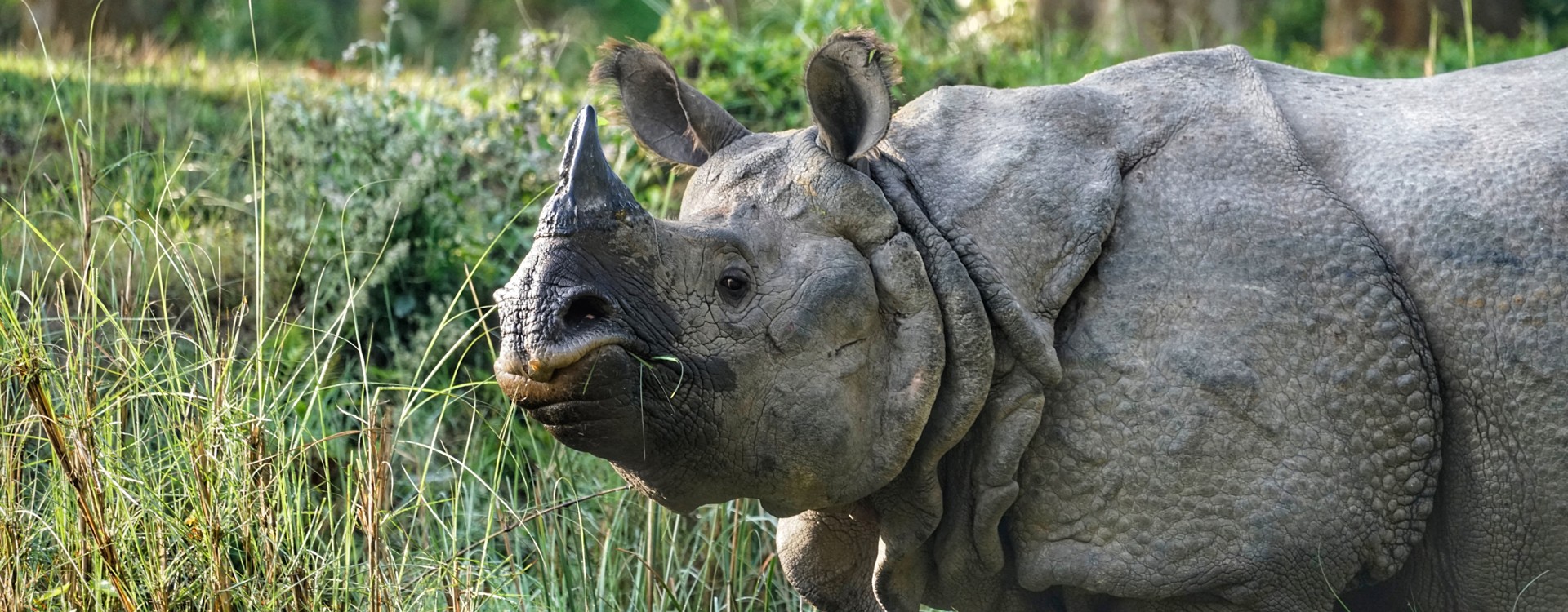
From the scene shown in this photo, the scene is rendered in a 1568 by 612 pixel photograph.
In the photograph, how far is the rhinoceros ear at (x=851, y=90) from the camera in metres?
3.47

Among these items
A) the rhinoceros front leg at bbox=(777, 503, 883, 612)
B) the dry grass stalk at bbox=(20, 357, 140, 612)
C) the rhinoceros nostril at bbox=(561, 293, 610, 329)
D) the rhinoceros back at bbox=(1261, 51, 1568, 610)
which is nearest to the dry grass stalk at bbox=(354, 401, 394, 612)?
the dry grass stalk at bbox=(20, 357, 140, 612)

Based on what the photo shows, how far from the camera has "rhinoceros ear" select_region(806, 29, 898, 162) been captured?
347 cm

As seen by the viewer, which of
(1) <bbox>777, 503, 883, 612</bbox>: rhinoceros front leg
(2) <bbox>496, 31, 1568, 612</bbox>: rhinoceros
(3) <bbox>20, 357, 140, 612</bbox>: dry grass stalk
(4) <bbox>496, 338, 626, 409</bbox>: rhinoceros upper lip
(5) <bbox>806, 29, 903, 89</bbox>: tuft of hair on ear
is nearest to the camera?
(4) <bbox>496, 338, 626, 409</bbox>: rhinoceros upper lip

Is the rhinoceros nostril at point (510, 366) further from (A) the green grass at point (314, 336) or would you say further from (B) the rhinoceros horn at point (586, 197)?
(A) the green grass at point (314, 336)

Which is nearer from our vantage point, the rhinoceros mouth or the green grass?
the rhinoceros mouth

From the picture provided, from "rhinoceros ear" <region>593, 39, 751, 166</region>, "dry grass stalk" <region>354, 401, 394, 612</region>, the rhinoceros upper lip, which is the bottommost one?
"dry grass stalk" <region>354, 401, 394, 612</region>

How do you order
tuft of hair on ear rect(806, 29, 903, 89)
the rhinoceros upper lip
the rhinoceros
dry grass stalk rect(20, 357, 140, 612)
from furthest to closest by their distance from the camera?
dry grass stalk rect(20, 357, 140, 612), tuft of hair on ear rect(806, 29, 903, 89), the rhinoceros, the rhinoceros upper lip

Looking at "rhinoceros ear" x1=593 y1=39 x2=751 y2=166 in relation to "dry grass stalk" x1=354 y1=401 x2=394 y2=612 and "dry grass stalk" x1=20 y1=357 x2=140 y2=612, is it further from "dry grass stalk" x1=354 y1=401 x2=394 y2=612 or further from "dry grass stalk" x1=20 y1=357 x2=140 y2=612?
"dry grass stalk" x1=20 y1=357 x2=140 y2=612

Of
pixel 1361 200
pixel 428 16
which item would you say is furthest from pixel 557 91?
pixel 428 16

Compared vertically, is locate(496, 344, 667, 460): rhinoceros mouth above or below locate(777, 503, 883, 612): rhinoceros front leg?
above

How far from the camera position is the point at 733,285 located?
10.8ft

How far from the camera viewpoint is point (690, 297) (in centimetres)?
326

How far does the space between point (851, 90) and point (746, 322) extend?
0.58m

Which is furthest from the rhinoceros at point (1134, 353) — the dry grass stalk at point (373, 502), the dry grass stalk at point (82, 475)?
the dry grass stalk at point (82, 475)
